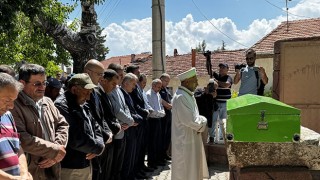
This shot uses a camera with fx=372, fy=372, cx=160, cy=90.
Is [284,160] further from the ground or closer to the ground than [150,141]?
further from the ground

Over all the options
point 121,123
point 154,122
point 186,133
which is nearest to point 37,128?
point 121,123

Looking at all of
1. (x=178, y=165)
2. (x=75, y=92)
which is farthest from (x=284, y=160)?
(x=178, y=165)

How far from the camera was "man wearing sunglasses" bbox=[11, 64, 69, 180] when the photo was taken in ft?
9.53

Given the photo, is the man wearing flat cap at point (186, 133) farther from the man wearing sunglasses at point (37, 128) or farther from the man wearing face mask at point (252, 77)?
the man wearing sunglasses at point (37, 128)

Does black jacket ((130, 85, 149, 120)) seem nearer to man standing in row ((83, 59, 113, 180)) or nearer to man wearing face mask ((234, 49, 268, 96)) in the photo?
man standing in row ((83, 59, 113, 180))

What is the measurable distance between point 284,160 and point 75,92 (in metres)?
2.00

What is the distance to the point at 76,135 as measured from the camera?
350 cm

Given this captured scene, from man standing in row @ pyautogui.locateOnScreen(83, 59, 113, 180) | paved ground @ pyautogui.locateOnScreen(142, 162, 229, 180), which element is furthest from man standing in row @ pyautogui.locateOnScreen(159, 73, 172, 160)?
man standing in row @ pyautogui.locateOnScreen(83, 59, 113, 180)

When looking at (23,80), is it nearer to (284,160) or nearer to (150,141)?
(284,160)

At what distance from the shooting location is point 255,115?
9.16 feet

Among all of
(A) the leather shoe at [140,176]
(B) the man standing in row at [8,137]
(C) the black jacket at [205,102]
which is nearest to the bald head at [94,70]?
(B) the man standing in row at [8,137]

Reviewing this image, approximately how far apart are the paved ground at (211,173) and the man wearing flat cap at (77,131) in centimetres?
301

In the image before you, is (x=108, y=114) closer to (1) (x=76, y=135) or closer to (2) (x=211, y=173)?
(1) (x=76, y=135)

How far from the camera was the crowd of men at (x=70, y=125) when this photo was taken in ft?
8.45
